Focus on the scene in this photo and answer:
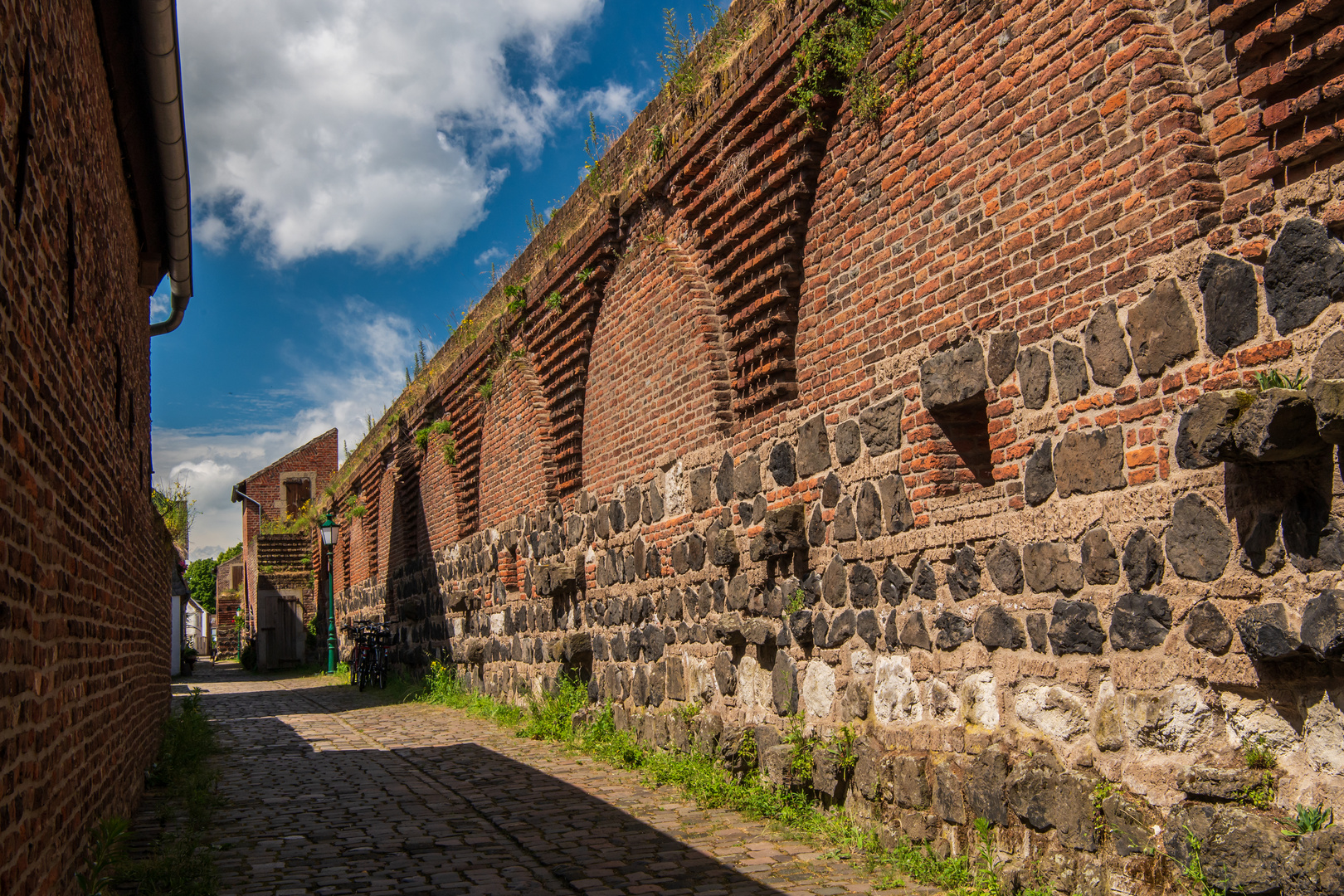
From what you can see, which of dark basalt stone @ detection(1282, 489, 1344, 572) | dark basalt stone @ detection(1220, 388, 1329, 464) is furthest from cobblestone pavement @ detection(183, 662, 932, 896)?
dark basalt stone @ detection(1220, 388, 1329, 464)

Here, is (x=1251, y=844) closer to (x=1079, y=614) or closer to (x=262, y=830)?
(x=1079, y=614)

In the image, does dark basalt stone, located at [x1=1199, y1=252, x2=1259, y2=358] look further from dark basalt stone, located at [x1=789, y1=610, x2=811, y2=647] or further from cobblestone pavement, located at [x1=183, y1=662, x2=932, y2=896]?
dark basalt stone, located at [x1=789, y1=610, x2=811, y2=647]

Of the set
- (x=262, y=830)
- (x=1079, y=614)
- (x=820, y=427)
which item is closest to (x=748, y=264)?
(x=820, y=427)

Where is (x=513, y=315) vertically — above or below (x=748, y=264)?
above

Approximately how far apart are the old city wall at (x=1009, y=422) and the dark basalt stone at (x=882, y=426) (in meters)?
0.02

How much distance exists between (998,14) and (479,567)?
9824mm

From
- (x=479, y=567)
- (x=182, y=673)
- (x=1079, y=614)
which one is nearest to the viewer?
(x=1079, y=614)

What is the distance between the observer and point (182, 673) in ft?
82.6

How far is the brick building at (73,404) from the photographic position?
→ 313 cm

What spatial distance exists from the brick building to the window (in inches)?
1155

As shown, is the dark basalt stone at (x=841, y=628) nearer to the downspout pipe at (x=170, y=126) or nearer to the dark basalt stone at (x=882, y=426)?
the dark basalt stone at (x=882, y=426)

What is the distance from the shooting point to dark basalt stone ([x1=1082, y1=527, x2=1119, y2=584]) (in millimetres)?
4031

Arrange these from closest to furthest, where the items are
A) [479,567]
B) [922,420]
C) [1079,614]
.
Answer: [1079,614]
[922,420]
[479,567]

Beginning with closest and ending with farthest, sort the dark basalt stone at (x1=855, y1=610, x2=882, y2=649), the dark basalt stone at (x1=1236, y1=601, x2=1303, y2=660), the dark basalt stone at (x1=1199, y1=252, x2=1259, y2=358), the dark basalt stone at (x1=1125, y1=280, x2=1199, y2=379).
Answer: the dark basalt stone at (x1=1236, y1=601, x2=1303, y2=660) < the dark basalt stone at (x1=1199, y1=252, x2=1259, y2=358) < the dark basalt stone at (x1=1125, y1=280, x2=1199, y2=379) < the dark basalt stone at (x1=855, y1=610, x2=882, y2=649)
